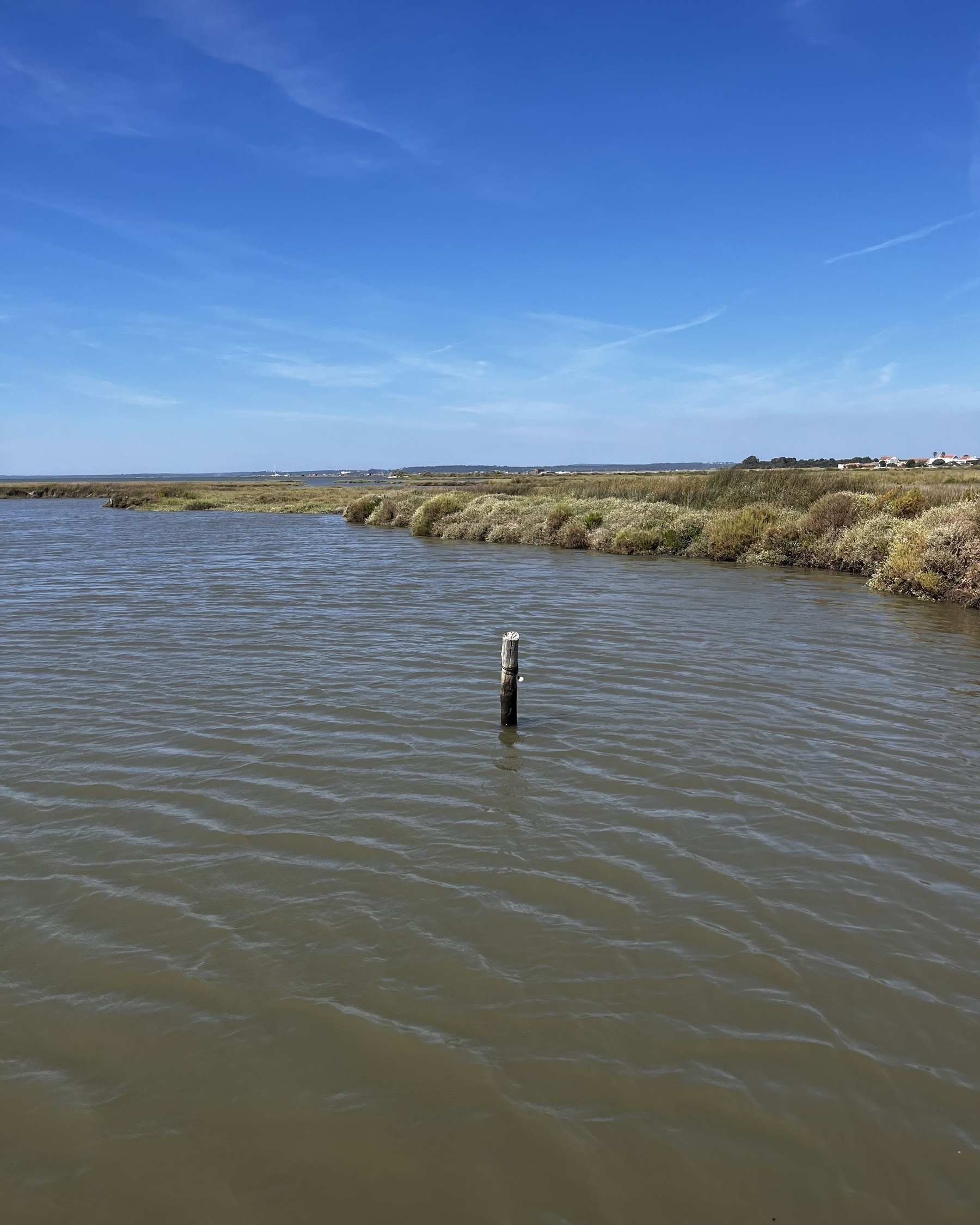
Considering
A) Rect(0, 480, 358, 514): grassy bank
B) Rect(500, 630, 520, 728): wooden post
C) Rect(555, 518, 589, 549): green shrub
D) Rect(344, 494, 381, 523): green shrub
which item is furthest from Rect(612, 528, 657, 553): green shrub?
Rect(0, 480, 358, 514): grassy bank

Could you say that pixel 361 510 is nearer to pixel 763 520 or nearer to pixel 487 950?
pixel 763 520

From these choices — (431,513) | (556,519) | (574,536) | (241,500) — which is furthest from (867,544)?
(241,500)

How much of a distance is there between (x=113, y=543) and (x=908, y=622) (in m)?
29.2

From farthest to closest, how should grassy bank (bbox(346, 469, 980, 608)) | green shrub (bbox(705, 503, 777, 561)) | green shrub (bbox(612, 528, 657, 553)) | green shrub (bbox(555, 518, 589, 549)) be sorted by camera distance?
green shrub (bbox(555, 518, 589, 549)), green shrub (bbox(612, 528, 657, 553)), green shrub (bbox(705, 503, 777, 561)), grassy bank (bbox(346, 469, 980, 608))

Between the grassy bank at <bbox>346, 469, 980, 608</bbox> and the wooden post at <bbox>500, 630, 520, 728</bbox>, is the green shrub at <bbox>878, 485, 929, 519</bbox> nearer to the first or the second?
the grassy bank at <bbox>346, 469, 980, 608</bbox>

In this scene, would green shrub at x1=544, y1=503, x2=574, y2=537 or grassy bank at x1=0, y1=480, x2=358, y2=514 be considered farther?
grassy bank at x1=0, y1=480, x2=358, y2=514

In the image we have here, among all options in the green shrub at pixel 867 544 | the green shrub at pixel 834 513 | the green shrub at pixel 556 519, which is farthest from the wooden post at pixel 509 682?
the green shrub at pixel 556 519

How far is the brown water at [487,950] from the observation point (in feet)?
10.5

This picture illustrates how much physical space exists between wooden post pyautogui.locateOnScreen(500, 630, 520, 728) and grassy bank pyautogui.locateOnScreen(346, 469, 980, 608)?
38.1ft

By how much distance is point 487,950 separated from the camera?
461 centimetres

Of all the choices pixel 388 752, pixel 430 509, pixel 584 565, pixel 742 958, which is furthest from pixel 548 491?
pixel 742 958

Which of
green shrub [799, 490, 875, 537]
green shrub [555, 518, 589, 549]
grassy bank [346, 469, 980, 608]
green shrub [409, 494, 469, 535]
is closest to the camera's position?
grassy bank [346, 469, 980, 608]

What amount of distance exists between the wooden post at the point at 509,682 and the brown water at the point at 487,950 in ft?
0.79

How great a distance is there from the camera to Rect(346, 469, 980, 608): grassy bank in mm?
16984
